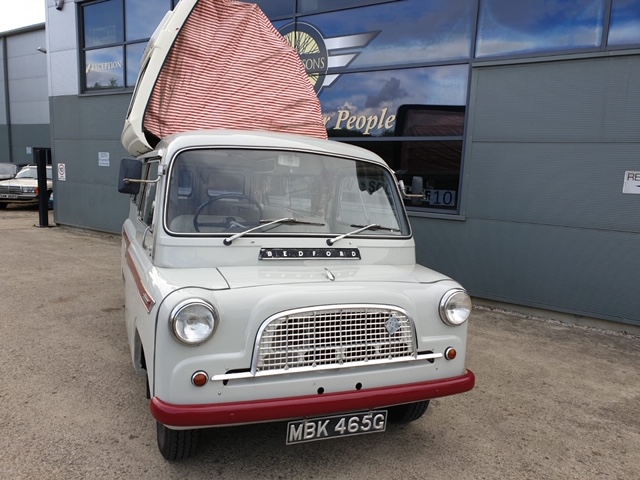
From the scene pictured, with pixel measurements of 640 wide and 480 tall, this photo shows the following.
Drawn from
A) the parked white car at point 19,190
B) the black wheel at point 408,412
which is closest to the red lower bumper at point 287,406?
the black wheel at point 408,412

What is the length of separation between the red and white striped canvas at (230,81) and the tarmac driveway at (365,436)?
231cm

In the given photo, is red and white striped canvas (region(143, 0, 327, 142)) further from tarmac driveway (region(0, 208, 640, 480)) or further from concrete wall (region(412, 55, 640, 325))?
concrete wall (region(412, 55, 640, 325))

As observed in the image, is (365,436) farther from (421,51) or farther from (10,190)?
(10,190)

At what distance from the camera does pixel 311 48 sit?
8258 millimetres

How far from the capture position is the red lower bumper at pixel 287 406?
2326 millimetres

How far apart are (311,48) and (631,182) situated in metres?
5.35

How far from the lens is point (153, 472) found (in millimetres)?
2803

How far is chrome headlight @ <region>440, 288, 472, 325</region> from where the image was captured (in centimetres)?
287

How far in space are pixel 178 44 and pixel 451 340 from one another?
365cm

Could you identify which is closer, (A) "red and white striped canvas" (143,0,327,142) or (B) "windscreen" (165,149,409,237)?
(B) "windscreen" (165,149,409,237)

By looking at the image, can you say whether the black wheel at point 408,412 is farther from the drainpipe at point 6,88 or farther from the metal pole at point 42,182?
the drainpipe at point 6,88

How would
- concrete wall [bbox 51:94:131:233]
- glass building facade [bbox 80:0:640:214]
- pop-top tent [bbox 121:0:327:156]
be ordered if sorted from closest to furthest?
pop-top tent [bbox 121:0:327:156] → glass building facade [bbox 80:0:640:214] → concrete wall [bbox 51:94:131:233]

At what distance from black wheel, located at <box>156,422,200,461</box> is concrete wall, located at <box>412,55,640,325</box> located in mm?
4817

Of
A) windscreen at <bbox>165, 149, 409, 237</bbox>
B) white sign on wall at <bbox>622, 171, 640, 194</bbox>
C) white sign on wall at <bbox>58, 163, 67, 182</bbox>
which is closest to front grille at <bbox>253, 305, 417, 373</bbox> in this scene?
windscreen at <bbox>165, 149, 409, 237</bbox>
